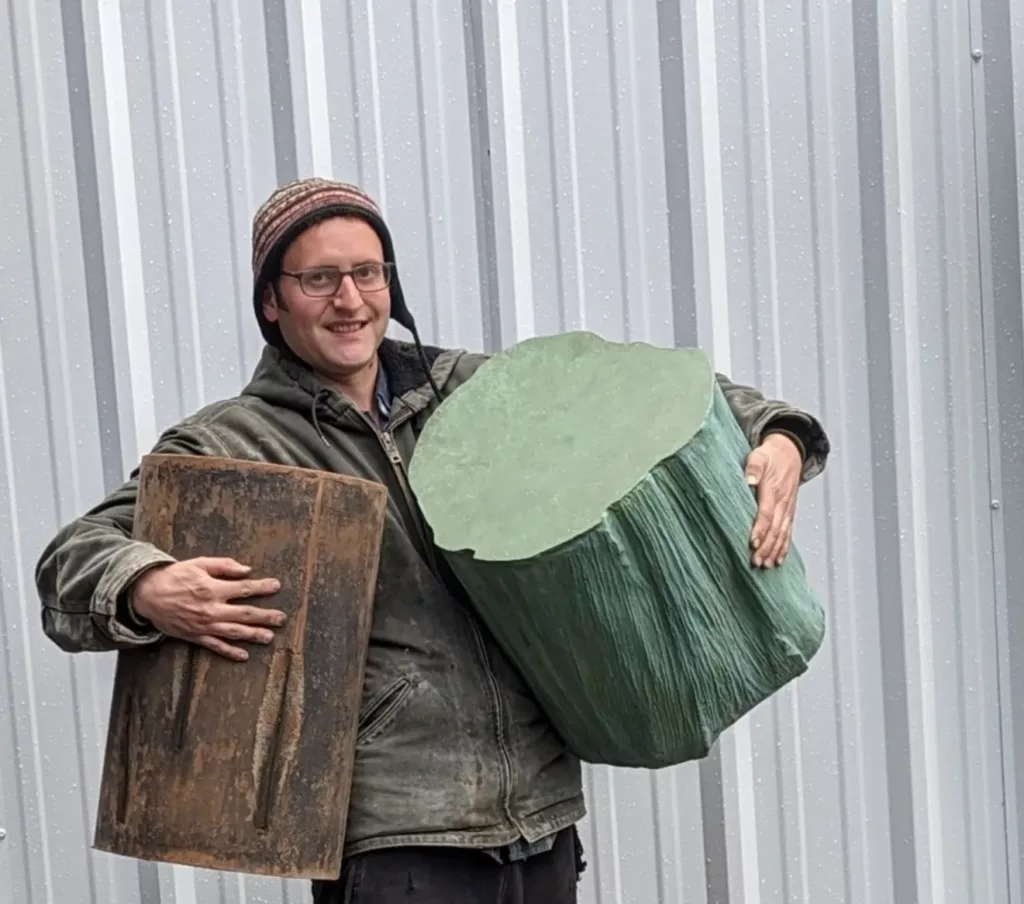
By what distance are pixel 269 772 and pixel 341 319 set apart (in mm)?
607

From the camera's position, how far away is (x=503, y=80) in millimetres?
2395

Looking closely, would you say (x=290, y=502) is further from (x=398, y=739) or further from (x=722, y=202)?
(x=722, y=202)

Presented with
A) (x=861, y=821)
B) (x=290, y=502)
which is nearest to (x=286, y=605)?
(x=290, y=502)

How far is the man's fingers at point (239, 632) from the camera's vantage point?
4.96ft

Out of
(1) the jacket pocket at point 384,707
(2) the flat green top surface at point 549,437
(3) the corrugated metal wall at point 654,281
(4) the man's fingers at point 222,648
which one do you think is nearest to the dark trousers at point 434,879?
(1) the jacket pocket at point 384,707

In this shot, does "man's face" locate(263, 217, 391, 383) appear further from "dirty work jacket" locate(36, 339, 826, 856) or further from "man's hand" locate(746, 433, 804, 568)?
"man's hand" locate(746, 433, 804, 568)

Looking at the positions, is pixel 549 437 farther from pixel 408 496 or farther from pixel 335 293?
pixel 335 293

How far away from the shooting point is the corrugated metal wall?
2336mm

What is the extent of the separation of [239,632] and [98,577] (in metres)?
0.19

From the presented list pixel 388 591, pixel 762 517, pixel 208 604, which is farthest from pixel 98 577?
pixel 762 517

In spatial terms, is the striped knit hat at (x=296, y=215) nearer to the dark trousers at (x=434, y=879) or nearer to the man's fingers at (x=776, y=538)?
the man's fingers at (x=776, y=538)

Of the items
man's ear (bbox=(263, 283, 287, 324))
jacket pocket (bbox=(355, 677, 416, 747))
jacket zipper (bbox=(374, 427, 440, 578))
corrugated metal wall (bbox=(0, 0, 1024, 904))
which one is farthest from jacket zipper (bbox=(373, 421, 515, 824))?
corrugated metal wall (bbox=(0, 0, 1024, 904))

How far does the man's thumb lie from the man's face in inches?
21.3

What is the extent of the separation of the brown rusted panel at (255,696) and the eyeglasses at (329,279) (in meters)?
0.30
